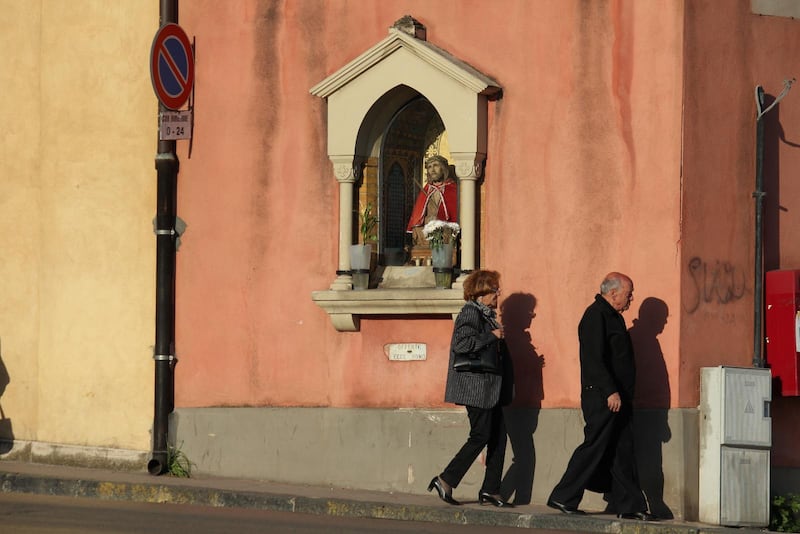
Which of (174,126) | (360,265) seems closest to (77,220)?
(174,126)

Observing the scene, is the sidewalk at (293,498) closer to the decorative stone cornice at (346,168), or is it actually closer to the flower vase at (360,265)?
the flower vase at (360,265)

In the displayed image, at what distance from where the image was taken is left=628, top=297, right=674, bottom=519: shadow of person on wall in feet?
45.0

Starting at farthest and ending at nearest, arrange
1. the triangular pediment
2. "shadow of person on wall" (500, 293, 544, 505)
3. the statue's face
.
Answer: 1. the statue's face
2. the triangular pediment
3. "shadow of person on wall" (500, 293, 544, 505)

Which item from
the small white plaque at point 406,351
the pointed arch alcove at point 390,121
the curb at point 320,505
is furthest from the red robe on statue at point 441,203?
the curb at point 320,505

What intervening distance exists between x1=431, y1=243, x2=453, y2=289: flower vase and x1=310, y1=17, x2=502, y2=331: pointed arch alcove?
3.3 inches

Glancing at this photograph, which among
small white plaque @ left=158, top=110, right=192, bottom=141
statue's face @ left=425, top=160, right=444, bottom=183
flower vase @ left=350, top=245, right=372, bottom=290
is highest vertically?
small white plaque @ left=158, top=110, right=192, bottom=141

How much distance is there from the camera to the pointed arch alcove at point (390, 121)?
1456cm

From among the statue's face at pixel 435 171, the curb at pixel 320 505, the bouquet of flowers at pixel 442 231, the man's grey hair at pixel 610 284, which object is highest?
the statue's face at pixel 435 171

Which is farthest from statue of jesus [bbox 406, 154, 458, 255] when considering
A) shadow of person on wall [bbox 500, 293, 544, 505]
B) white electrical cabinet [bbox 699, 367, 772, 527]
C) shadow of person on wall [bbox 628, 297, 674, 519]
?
white electrical cabinet [bbox 699, 367, 772, 527]

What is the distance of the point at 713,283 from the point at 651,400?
3.40ft

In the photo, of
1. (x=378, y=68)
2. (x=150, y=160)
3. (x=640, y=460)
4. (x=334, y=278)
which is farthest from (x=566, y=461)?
(x=150, y=160)

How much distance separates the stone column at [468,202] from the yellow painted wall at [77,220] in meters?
3.05

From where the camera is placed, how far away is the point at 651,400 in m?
13.8

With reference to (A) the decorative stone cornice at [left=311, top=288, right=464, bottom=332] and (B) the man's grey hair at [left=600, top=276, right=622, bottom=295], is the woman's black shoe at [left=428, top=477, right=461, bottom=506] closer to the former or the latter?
(A) the decorative stone cornice at [left=311, top=288, right=464, bottom=332]
